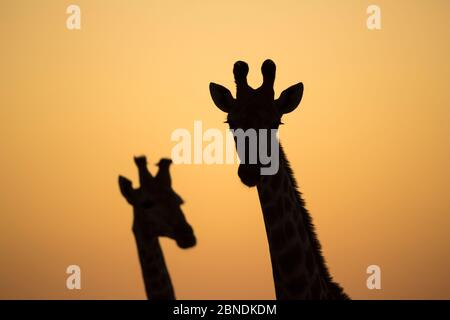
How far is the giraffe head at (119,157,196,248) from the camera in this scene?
23.5 ft

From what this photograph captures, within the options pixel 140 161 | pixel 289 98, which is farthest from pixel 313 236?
pixel 140 161

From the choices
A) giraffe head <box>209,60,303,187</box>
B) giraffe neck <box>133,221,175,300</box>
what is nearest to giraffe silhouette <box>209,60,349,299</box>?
giraffe head <box>209,60,303,187</box>

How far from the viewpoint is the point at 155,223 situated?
7.33 metres

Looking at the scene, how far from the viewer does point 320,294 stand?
21.2ft

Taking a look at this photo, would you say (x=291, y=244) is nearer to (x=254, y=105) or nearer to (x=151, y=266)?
(x=254, y=105)

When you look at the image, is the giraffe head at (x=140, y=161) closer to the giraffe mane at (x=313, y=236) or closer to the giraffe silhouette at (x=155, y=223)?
the giraffe silhouette at (x=155, y=223)

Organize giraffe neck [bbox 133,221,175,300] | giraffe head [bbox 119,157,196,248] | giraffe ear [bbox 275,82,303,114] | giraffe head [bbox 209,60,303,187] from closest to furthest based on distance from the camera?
giraffe head [bbox 209,60,303,187], giraffe ear [bbox 275,82,303,114], giraffe head [bbox 119,157,196,248], giraffe neck [bbox 133,221,175,300]

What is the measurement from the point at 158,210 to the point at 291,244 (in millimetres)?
1546

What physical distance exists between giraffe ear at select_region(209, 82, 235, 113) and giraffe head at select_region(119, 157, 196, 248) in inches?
42.4

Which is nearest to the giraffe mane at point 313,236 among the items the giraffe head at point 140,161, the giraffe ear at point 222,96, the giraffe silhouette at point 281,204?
the giraffe silhouette at point 281,204

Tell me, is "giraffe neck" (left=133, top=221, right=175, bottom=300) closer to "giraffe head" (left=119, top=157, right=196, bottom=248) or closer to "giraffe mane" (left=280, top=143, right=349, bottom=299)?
"giraffe head" (left=119, top=157, right=196, bottom=248)
